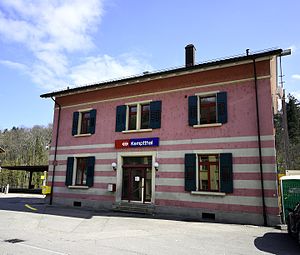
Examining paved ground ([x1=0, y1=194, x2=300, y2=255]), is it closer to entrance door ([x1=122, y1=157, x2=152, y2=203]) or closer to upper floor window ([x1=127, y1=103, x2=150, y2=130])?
entrance door ([x1=122, y1=157, x2=152, y2=203])

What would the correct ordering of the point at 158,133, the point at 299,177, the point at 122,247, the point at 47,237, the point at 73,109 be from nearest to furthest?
the point at 122,247, the point at 47,237, the point at 299,177, the point at 158,133, the point at 73,109

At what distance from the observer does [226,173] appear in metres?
12.7

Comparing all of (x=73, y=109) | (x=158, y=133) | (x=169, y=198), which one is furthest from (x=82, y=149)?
(x=169, y=198)

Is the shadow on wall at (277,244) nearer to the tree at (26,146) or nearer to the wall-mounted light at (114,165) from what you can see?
the wall-mounted light at (114,165)

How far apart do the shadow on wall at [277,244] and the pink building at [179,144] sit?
2.22 meters

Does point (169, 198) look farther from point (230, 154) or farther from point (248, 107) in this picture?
point (248, 107)

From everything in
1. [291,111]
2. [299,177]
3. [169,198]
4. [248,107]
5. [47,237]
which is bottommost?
[47,237]

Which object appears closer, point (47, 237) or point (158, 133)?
point (47, 237)

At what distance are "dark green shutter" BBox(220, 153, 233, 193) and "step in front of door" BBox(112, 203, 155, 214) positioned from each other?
3785mm

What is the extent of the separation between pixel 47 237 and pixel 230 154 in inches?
326

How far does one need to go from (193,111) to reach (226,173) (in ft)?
11.3

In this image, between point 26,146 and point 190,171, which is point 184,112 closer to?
point 190,171

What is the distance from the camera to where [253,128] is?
1270 cm

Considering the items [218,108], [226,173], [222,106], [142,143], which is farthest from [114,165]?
[222,106]
